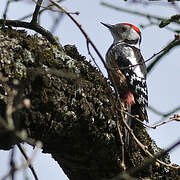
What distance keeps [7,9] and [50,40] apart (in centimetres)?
40

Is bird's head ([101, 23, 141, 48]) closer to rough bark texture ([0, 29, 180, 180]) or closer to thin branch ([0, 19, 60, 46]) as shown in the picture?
thin branch ([0, 19, 60, 46])

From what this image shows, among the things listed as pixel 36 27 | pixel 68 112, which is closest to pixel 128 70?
pixel 36 27

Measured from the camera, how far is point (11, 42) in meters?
2.58

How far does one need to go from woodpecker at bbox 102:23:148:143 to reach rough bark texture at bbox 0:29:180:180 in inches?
21.0

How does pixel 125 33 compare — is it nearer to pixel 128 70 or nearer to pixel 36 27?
pixel 128 70

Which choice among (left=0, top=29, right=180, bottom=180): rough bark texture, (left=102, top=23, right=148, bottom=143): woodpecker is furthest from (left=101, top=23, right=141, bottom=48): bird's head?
(left=0, top=29, right=180, bottom=180): rough bark texture

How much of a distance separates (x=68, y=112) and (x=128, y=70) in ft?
7.17

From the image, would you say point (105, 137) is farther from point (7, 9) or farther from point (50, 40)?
point (7, 9)

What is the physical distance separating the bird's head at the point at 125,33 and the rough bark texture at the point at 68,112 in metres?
3.14

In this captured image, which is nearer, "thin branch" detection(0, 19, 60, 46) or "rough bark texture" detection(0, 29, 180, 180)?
"rough bark texture" detection(0, 29, 180, 180)

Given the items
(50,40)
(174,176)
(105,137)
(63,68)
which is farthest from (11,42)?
(174,176)

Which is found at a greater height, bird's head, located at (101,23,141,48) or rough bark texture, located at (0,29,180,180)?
bird's head, located at (101,23,141,48)

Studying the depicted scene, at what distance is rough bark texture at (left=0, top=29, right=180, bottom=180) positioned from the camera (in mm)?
2496

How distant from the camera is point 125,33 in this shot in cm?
608
